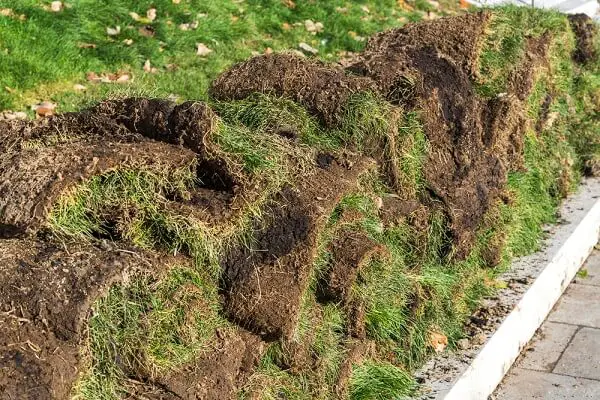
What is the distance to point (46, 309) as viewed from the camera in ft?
9.21

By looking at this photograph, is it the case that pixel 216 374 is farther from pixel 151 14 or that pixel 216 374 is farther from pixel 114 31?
pixel 151 14

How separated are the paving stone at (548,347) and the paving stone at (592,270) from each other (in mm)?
749

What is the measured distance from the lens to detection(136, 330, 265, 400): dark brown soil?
10.4 feet

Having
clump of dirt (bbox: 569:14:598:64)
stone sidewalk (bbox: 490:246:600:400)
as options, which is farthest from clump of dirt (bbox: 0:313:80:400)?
clump of dirt (bbox: 569:14:598:64)

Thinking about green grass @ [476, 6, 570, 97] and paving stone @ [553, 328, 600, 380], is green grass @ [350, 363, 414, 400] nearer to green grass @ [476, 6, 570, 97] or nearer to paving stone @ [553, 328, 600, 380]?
paving stone @ [553, 328, 600, 380]

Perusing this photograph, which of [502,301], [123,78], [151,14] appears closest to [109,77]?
[123,78]

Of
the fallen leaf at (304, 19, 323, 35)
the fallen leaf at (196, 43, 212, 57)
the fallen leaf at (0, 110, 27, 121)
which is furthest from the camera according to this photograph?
the fallen leaf at (304, 19, 323, 35)

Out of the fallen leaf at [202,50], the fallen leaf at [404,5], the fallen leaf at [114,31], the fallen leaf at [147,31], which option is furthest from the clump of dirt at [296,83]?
the fallen leaf at [404,5]

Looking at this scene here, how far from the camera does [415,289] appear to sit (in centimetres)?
462

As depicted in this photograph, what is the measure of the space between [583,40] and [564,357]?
3.36 metres

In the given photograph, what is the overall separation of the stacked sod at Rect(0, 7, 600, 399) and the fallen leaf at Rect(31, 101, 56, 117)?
180cm

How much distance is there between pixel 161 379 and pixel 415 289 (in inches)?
69.1

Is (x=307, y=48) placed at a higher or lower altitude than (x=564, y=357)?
higher

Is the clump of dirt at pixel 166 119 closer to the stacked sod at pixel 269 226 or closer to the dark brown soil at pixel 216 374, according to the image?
the stacked sod at pixel 269 226
